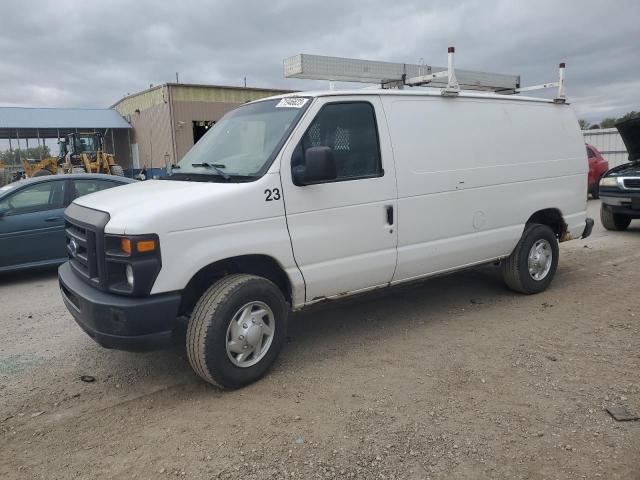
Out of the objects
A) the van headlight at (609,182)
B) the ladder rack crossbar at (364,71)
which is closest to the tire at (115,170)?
the van headlight at (609,182)

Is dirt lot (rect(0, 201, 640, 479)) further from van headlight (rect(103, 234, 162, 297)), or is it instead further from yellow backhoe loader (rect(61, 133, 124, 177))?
yellow backhoe loader (rect(61, 133, 124, 177))

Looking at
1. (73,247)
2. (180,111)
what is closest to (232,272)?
(73,247)

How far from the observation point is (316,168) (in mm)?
3699

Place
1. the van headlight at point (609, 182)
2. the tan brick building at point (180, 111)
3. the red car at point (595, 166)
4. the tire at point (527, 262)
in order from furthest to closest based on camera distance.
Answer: the tan brick building at point (180, 111), the red car at point (595, 166), the van headlight at point (609, 182), the tire at point (527, 262)

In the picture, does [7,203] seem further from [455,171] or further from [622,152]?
[622,152]

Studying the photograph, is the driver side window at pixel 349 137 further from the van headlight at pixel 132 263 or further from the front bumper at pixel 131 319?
the front bumper at pixel 131 319

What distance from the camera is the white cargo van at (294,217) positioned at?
338 cm

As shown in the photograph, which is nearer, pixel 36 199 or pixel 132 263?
pixel 132 263

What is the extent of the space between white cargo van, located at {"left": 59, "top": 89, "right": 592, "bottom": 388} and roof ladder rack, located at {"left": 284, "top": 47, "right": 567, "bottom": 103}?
15.7 inches

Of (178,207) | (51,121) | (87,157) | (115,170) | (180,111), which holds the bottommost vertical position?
(178,207)

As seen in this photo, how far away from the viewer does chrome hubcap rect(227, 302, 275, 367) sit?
3.64 meters

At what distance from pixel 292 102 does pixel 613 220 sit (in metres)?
8.21

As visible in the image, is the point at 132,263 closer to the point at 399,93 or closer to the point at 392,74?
the point at 399,93

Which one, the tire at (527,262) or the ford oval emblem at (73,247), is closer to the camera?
the ford oval emblem at (73,247)
